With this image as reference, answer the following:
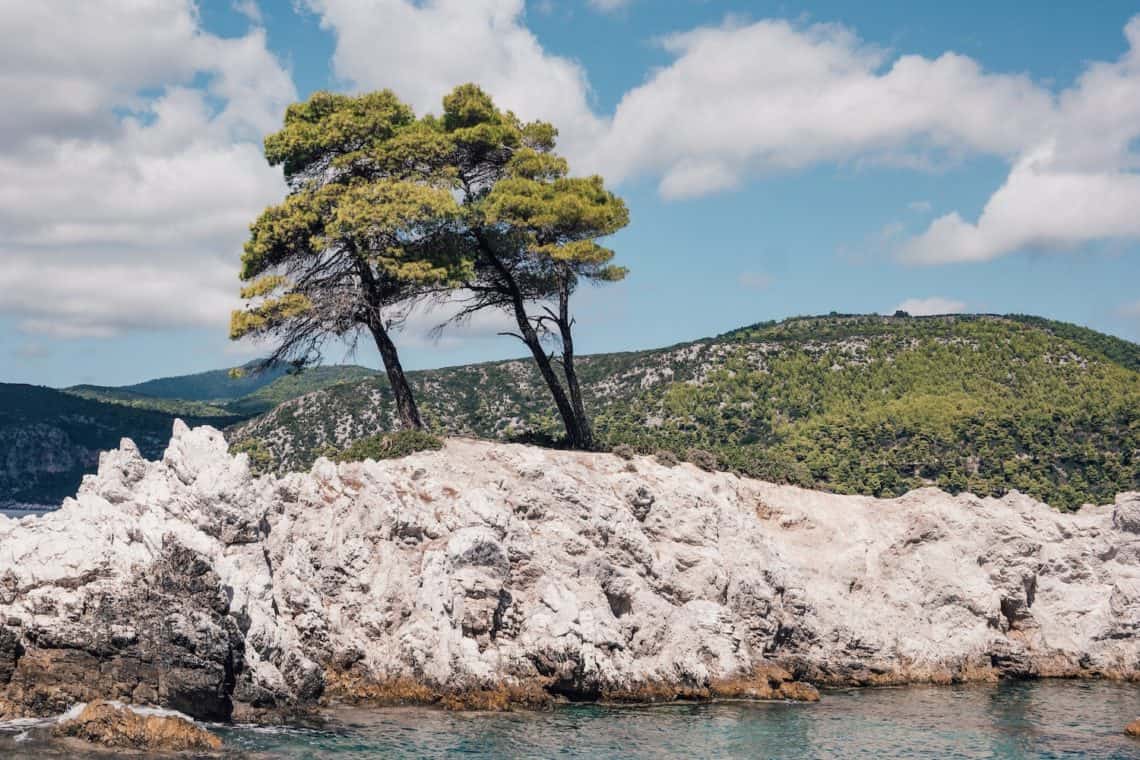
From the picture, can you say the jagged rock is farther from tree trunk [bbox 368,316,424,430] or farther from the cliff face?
tree trunk [bbox 368,316,424,430]

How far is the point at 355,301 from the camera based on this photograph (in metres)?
42.3

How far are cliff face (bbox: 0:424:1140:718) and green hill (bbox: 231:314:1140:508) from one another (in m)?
23.9

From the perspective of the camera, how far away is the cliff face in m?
27.0

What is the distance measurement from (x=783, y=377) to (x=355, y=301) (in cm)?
5730

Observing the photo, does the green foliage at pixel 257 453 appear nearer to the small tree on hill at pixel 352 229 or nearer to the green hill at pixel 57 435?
the green hill at pixel 57 435

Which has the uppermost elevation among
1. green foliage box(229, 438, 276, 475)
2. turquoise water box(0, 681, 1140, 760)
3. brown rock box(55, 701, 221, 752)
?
green foliage box(229, 438, 276, 475)

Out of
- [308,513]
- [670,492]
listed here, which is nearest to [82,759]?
[308,513]

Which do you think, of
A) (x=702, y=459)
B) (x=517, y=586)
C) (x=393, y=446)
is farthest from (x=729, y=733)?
(x=702, y=459)

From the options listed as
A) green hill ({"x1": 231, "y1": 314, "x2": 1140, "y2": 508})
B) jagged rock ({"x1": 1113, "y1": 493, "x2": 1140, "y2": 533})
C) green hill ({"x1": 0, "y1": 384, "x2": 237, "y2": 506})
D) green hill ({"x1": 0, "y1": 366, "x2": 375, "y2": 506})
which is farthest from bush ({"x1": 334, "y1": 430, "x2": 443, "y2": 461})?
green hill ({"x1": 0, "y1": 384, "x2": 237, "y2": 506})

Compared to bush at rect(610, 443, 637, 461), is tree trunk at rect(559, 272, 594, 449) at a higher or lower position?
higher

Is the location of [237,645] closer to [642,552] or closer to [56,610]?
[56,610]

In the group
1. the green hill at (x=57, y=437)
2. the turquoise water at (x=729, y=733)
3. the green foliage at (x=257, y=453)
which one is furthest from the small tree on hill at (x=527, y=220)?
the green hill at (x=57, y=437)

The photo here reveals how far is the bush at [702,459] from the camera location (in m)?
44.5

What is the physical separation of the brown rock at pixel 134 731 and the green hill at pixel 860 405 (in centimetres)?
4537
